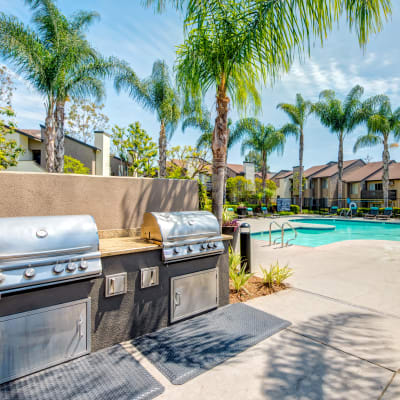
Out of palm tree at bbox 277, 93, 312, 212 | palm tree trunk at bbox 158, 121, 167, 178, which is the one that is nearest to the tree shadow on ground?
palm tree trunk at bbox 158, 121, 167, 178

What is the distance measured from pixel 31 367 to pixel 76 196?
2263 millimetres

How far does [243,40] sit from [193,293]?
4.62 meters

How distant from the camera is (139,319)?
3018 millimetres

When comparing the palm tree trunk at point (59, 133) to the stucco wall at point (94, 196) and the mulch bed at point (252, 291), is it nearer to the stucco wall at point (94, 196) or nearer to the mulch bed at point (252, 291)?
the stucco wall at point (94, 196)

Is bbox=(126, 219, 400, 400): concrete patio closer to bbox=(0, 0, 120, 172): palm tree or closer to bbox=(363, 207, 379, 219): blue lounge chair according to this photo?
bbox=(0, 0, 120, 172): palm tree

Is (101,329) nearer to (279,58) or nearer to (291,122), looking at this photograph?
(279,58)

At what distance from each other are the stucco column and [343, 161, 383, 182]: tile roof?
3064cm

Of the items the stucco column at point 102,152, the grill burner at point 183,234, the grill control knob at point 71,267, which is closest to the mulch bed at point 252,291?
the grill burner at point 183,234

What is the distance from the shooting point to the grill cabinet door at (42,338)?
7.18 feet

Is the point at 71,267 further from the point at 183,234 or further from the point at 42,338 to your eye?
the point at 183,234

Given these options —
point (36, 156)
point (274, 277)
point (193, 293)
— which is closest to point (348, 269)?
point (274, 277)

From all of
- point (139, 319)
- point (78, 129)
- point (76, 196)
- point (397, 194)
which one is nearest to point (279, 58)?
point (76, 196)

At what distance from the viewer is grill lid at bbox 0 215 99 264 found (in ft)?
7.06

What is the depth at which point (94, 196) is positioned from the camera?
13.3 feet
